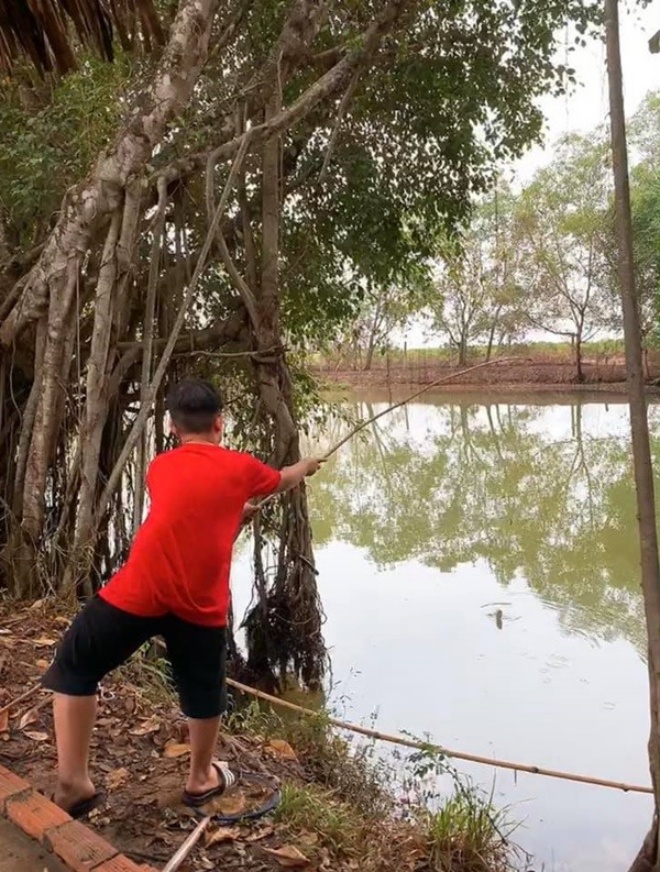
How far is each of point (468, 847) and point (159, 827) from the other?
1145 mm

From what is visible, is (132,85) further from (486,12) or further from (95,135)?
(486,12)

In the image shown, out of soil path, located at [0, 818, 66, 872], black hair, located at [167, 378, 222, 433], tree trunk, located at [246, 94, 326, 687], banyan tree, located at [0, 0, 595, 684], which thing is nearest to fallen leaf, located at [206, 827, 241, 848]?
soil path, located at [0, 818, 66, 872]

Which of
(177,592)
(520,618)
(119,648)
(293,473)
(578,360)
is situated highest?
(578,360)

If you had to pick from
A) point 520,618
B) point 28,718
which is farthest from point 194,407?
point 520,618

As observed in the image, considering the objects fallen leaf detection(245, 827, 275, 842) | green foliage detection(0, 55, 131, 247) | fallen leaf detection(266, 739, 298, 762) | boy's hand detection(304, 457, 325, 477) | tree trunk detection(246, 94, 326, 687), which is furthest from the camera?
tree trunk detection(246, 94, 326, 687)

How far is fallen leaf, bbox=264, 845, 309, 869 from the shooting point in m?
2.07

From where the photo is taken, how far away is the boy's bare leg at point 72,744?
2.01 metres

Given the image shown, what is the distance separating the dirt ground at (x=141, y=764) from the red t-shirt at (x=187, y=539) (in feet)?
2.06

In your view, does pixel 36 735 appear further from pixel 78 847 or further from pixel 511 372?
pixel 511 372

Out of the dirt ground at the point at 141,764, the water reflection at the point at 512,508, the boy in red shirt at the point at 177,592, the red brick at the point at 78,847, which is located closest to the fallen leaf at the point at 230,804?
the dirt ground at the point at 141,764

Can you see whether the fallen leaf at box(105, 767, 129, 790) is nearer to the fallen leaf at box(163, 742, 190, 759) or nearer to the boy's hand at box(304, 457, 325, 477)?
the fallen leaf at box(163, 742, 190, 759)

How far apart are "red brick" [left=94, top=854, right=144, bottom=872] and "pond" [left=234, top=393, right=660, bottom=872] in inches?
86.2

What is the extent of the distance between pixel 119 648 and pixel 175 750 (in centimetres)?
78

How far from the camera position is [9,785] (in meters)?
2.11
